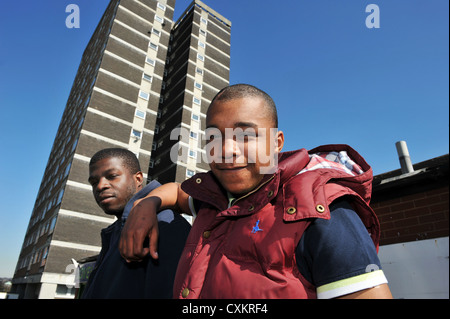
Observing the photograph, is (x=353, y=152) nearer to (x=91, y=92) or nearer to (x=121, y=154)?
(x=121, y=154)

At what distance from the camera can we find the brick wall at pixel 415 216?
4.14 meters

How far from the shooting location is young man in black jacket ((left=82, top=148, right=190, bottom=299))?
65.5 inches

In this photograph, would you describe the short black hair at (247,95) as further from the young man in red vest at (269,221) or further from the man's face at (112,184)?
the man's face at (112,184)

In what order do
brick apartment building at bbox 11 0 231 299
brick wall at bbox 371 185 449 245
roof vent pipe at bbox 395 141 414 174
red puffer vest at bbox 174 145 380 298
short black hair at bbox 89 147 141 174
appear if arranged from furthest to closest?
1. brick apartment building at bbox 11 0 231 299
2. roof vent pipe at bbox 395 141 414 174
3. brick wall at bbox 371 185 449 245
4. short black hair at bbox 89 147 141 174
5. red puffer vest at bbox 174 145 380 298

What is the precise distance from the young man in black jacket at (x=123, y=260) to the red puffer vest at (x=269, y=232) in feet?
1.69

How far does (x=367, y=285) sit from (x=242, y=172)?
63 centimetres

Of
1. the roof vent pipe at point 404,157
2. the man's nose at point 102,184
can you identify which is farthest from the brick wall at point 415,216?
the man's nose at point 102,184

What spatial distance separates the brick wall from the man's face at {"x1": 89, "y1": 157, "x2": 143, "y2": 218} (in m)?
4.54

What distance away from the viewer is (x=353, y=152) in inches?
51.7

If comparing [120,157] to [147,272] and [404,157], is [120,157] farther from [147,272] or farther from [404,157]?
[404,157]

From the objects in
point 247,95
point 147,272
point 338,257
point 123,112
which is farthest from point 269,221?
point 123,112

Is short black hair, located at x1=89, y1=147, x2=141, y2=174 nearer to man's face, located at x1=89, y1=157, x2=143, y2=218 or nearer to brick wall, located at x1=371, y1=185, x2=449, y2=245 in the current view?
man's face, located at x1=89, y1=157, x2=143, y2=218

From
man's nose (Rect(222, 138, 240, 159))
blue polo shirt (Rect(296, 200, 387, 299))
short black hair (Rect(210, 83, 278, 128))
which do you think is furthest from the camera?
short black hair (Rect(210, 83, 278, 128))

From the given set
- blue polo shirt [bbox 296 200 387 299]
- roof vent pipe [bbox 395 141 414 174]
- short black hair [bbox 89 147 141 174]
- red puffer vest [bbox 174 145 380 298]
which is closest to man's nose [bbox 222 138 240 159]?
red puffer vest [bbox 174 145 380 298]
